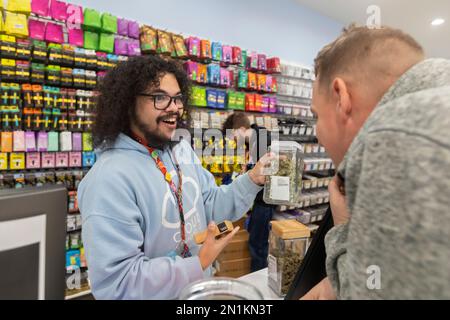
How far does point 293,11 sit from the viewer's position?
5082 mm

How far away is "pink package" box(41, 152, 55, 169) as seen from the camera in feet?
9.02

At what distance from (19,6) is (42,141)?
1.21 meters

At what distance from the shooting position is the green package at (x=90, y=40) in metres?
2.90

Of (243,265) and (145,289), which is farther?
(243,265)

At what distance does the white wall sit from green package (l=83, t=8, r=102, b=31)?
395 mm

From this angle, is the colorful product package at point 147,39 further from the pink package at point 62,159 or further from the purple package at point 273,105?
the purple package at point 273,105

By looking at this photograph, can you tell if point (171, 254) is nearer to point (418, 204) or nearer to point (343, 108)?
point (343, 108)

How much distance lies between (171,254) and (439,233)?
1.00m

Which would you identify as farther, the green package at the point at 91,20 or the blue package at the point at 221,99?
the blue package at the point at 221,99

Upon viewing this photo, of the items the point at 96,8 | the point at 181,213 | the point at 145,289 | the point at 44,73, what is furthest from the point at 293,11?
the point at 145,289

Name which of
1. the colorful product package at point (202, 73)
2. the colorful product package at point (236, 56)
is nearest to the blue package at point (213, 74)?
the colorful product package at point (202, 73)

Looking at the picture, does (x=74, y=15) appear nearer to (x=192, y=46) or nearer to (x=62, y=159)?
(x=192, y=46)

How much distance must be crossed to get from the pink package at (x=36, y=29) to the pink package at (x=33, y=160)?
1089 mm

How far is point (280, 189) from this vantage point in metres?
1.23
